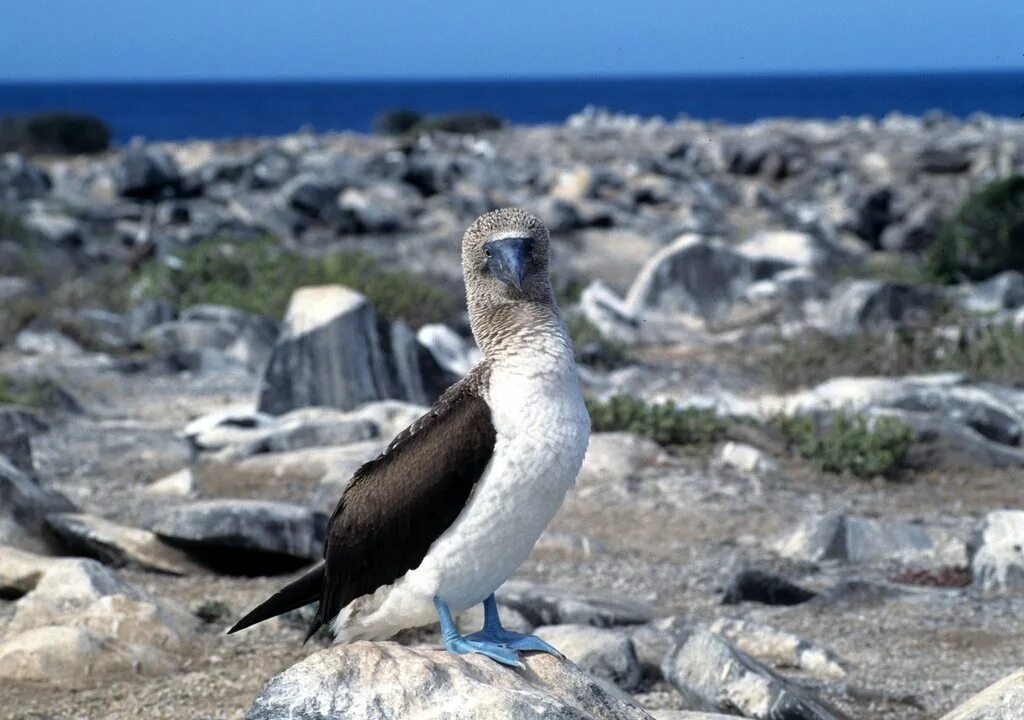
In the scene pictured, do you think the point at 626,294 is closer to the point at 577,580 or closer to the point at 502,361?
the point at 577,580

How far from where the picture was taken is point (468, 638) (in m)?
3.96

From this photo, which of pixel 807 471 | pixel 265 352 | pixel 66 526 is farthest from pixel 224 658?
pixel 265 352

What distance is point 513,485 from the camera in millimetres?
3768

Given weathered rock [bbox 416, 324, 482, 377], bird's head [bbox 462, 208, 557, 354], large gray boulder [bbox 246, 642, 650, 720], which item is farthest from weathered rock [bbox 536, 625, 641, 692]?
weathered rock [bbox 416, 324, 482, 377]

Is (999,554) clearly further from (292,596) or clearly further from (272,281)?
(272,281)

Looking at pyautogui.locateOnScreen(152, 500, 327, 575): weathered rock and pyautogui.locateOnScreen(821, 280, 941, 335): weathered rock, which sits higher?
pyautogui.locateOnScreen(821, 280, 941, 335): weathered rock

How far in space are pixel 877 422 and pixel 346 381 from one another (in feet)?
11.1

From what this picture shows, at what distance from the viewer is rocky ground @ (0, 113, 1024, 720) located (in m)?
5.26

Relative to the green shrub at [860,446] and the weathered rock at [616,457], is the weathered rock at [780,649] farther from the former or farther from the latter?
the green shrub at [860,446]

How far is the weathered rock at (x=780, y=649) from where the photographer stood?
18.5ft

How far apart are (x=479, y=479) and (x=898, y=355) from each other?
305 inches

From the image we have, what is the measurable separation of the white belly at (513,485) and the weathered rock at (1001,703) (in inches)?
54.2

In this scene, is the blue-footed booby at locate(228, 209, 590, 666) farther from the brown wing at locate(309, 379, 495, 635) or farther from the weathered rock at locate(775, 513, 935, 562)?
the weathered rock at locate(775, 513, 935, 562)

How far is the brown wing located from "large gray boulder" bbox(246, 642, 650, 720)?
335 mm
